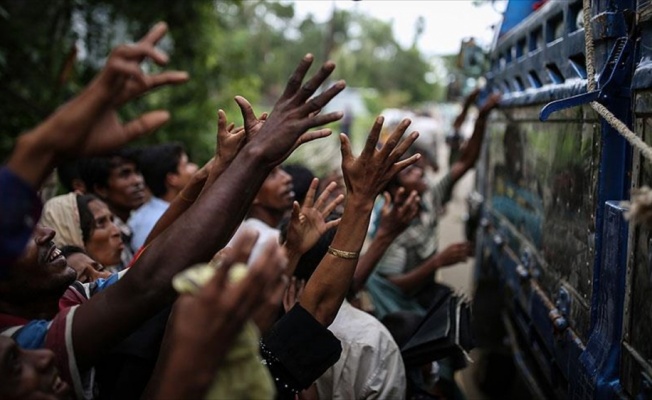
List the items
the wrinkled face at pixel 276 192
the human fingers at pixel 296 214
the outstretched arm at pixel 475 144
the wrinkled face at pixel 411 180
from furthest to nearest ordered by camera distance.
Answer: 1. the outstretched arm at pixel 475 144
2. the wrinkled face at pixel 411 180
3. the wrinkled face at pixel 276 192
4. the human fingers at pixel 296 214

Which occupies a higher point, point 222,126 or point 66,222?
point 222,126

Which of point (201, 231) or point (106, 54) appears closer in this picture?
point (201, 231)

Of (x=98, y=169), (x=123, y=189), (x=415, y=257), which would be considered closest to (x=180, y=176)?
(x=123, y=189)

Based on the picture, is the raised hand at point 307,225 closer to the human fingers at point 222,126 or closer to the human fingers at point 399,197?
the human fingers at point 222,126

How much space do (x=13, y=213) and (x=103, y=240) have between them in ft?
6.67

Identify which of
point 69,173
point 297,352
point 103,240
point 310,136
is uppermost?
point 310,136

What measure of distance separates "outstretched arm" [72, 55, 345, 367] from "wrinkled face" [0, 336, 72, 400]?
0.10 meters

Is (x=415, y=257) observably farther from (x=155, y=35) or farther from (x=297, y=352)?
(x=155, y=35)

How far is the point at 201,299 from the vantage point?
3.89ft

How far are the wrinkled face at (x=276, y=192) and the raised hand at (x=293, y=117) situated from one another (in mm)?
2109

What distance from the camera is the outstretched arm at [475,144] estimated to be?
4.38m

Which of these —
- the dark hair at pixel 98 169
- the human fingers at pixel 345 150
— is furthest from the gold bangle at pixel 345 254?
the dark hair at pixel 98 169

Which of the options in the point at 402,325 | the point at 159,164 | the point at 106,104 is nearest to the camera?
the point at 106,104

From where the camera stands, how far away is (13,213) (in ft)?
4.13
